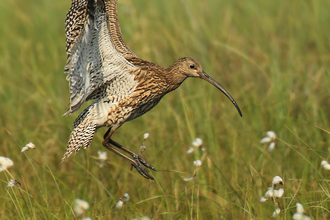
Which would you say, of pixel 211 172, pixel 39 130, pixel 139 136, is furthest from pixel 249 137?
pixel 39 130

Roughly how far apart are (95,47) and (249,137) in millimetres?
2400

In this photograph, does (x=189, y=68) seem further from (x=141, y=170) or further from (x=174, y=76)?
(x=141, y=170)

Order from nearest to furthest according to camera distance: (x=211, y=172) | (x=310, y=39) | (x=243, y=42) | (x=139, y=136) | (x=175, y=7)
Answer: (x=211, y=172) → (x=139, y=136) → (x=310, y=39) → (x=243, y=42) → (x=175, y=7)

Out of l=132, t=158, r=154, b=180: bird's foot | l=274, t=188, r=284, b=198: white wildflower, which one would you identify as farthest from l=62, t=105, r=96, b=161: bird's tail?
l=274, t=188, r=284, b=198: white wildflower

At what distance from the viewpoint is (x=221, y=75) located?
8.67 m

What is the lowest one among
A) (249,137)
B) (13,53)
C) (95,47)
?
(249,137)

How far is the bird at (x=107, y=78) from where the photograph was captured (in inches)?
223

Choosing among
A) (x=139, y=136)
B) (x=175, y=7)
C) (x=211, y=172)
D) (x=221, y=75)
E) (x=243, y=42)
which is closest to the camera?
(x=211, y=172)

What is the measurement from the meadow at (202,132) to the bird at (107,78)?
15.9 inches

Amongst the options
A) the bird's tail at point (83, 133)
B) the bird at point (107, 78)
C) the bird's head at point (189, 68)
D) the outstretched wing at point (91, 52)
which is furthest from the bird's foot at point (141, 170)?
the bird's head at point (189, 68)

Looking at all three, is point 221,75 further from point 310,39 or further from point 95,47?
point 95,47

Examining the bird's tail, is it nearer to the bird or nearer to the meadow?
the bird

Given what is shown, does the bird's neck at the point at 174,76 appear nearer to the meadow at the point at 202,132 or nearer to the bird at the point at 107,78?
the bird at the point at 107,78

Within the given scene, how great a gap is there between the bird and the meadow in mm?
403
